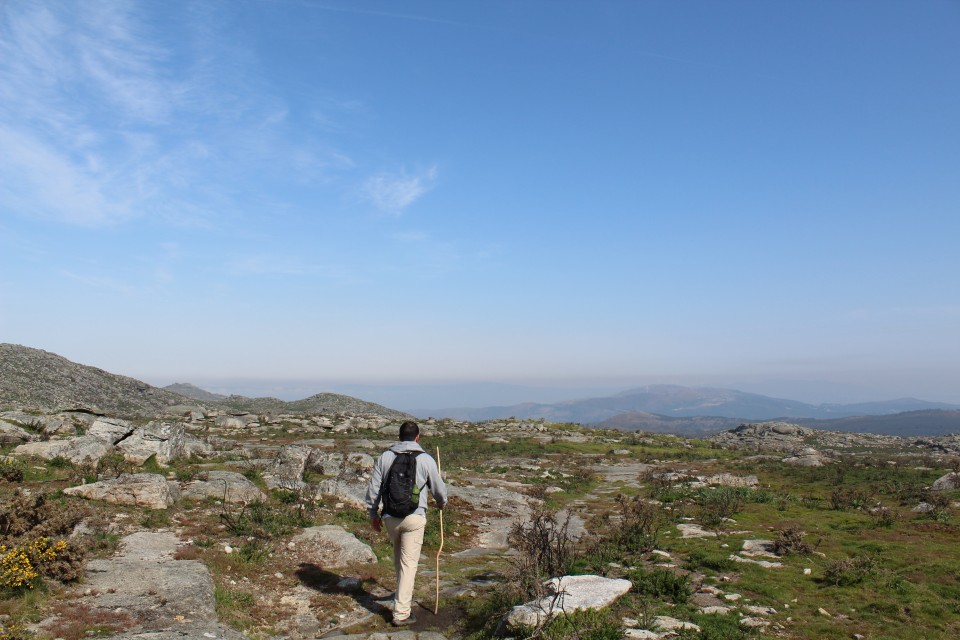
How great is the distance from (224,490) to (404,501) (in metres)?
9.19

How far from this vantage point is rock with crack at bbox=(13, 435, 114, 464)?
16.4 meters

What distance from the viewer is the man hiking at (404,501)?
344 inches

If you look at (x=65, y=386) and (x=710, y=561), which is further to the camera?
(x=65, y=386)

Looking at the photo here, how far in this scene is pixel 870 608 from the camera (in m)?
9.83

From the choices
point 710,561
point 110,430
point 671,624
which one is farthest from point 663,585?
point 110,430

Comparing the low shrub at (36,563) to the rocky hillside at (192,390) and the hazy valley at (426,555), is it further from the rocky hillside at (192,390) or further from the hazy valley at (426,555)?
the rocky hillside at (192,390)

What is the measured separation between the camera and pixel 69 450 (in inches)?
660

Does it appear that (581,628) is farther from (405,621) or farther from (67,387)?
(67,387)

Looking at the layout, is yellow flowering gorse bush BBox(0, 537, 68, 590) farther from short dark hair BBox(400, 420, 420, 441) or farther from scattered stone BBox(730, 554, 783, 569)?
scattered stone BBox(730, 554, 783, 569)

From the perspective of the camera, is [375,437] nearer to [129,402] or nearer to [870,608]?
[129,402]

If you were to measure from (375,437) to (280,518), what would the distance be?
113 ft

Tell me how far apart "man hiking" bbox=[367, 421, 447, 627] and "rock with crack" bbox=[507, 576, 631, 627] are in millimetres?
1982

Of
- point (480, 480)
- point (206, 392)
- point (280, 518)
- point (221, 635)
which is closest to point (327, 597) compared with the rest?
point (221, 635)

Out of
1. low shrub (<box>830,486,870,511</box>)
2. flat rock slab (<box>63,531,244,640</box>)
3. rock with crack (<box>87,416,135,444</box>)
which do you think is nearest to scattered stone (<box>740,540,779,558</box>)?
low shrub (<box>830,486,870,511</box>)
